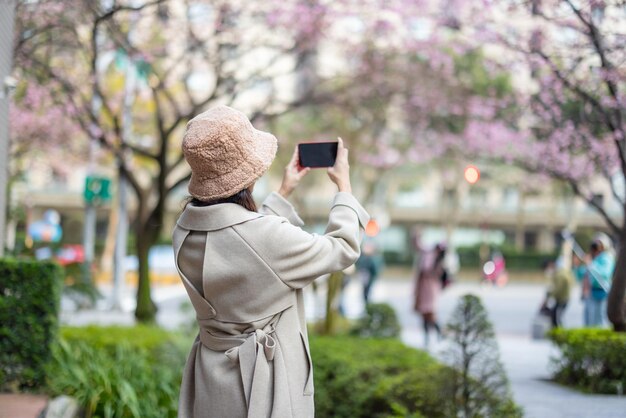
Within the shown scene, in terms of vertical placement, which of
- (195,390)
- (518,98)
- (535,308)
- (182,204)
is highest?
(518,98)

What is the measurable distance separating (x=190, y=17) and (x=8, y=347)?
8363 mm

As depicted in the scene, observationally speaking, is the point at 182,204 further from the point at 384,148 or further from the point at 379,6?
the point at 384,148

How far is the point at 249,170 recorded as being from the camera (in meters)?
3.22

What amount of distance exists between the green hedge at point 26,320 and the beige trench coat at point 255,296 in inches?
181

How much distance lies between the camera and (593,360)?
9.55 meters

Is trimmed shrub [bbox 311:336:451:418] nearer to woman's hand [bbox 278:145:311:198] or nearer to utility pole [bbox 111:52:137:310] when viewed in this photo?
woman's hand [bbox 278:145:311:198]

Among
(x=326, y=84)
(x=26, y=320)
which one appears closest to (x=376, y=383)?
(x=26, y=320)

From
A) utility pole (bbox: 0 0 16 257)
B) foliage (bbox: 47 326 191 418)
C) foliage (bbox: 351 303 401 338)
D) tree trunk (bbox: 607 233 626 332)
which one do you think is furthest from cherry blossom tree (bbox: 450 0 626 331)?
utility pole (bbox: 0 0 16 257)

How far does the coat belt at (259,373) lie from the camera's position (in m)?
3.13

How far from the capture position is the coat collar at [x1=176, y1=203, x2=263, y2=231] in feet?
10.5

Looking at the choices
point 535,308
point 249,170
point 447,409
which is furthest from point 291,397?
point 535,308

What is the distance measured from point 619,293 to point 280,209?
636 centimetres

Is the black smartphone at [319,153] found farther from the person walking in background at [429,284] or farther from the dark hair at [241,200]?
the person walking in background at [429,284]

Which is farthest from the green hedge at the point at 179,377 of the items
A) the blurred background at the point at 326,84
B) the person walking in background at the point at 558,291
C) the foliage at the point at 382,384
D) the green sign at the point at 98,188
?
the green sign at the point at 98,188
